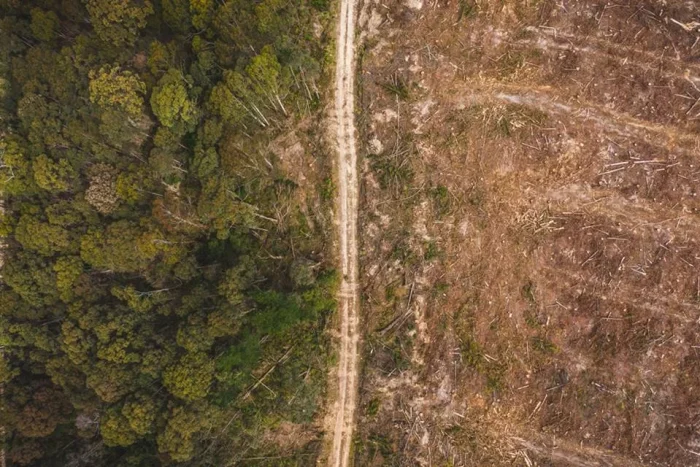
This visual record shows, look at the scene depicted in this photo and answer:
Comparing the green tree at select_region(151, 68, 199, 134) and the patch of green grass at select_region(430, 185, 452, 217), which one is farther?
the patch of green grass at select_region(430, 185, 452, 217)

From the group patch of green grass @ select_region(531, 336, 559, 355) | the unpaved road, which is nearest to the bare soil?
the unpaved road

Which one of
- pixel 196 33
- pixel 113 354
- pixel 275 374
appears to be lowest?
pixel 275 374

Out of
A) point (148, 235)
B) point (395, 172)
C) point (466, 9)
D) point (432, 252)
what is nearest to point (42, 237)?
point (148, 235)

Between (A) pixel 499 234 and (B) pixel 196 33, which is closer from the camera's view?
(B) pixel 196 33

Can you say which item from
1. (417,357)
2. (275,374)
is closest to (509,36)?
(417,357)

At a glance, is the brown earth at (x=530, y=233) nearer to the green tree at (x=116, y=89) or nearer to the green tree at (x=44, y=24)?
the green tree at (x=116, y=89)

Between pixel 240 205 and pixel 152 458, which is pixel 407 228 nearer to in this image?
pixel 240 205

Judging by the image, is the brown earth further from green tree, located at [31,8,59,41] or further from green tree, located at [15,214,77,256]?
green tree, located at [31,8,59,41]
